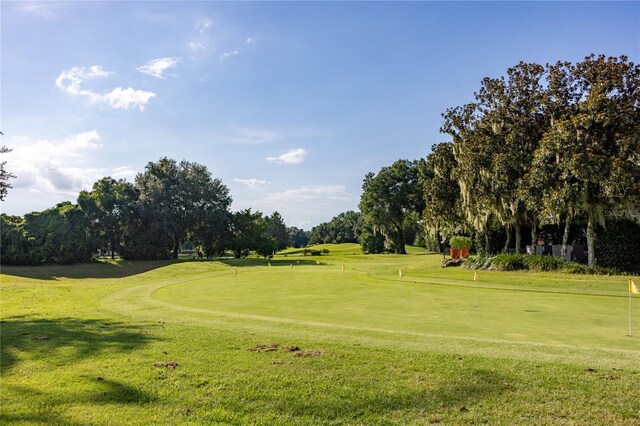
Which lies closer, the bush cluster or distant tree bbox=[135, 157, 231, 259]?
the bush cluster

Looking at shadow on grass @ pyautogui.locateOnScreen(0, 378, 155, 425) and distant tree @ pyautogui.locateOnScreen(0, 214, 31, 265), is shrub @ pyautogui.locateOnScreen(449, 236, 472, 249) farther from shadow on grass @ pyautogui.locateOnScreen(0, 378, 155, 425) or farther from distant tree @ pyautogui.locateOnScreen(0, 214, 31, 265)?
distant tree @ pyautogui.locateOnScreen(0, 214, 31, 265)

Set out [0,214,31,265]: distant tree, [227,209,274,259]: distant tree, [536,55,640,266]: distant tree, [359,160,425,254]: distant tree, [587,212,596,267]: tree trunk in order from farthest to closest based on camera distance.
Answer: [359,160,425,254]: distant tree < [227,209,274,259]: distant tree < [0,214,31,265]: distant tree < [587,212,596,267]: tree trunk < [536,55,640,266]: distant tree

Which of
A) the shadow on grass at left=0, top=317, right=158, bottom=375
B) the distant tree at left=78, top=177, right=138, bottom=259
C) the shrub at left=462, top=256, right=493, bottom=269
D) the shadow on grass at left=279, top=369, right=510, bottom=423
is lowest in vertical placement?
the shadow on grass at left=0, top=317, right=158, bottom=375

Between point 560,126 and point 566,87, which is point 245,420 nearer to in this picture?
point 560,126

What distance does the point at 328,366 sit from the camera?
298 inches

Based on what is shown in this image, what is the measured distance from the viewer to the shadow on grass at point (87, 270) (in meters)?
48.2

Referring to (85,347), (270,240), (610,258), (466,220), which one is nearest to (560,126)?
(610,258)

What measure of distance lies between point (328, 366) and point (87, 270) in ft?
172

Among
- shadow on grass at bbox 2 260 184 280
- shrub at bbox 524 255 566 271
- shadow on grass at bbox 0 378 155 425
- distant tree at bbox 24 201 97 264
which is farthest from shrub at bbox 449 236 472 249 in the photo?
distant tree at bbox 24 201 97 264

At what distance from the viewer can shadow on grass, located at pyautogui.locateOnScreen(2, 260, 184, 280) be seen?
1897 inches

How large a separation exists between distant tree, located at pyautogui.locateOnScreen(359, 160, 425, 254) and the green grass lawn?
2201 inches

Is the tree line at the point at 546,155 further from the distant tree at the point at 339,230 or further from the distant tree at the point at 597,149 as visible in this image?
the distant tree at the point at 339,230

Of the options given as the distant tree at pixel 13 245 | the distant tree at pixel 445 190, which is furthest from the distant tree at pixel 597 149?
the distant tree at pixel 13 245

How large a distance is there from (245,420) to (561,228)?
4020cm
